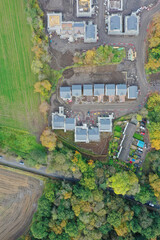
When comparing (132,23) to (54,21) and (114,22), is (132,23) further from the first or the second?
(54,21)

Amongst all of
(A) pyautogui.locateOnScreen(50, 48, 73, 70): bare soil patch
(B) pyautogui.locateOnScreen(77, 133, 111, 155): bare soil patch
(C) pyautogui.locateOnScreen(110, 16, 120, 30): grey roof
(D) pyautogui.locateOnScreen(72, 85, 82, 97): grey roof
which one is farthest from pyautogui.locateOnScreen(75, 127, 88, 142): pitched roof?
(C) pyautogui.locateOnScreen(110, 16, 120, 30): grey roof

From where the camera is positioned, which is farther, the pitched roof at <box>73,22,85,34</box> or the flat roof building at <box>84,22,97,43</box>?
the pitched roof at <box>73,22,85,34</box>

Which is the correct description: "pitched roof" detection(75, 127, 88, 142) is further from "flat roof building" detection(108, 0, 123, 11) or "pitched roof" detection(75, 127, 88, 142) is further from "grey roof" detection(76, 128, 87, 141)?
"flat roof building" detection(108, 0, 123, 11)

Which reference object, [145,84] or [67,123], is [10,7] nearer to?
[67,123]

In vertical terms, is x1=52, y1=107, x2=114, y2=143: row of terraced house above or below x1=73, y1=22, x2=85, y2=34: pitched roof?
below

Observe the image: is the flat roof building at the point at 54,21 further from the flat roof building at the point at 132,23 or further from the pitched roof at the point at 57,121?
the pitched roof at the point at 57,121

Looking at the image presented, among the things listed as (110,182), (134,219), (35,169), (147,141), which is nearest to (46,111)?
(35,169)
